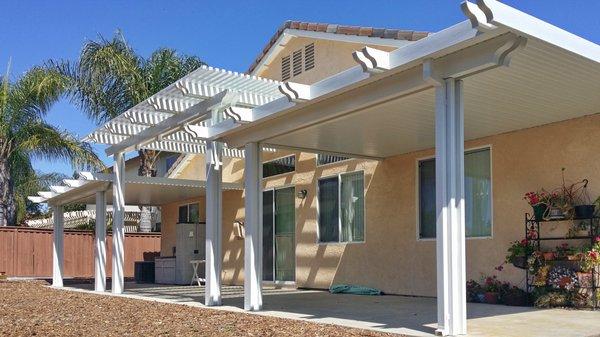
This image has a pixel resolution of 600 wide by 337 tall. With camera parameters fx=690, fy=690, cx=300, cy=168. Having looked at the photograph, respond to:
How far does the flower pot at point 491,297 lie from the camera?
1123 centimetres

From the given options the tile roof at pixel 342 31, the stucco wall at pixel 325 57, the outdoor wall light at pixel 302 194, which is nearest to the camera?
the tile roof at pixel 342 31

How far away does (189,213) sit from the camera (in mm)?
21203

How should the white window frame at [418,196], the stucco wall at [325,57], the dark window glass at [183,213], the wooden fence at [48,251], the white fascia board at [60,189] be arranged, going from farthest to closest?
the wooden fence at [48,251] < the dark window glass at [183,213] < the white fascia board at [60,189] < the stucco wall at [325,57] < the white window frame at [418,196]

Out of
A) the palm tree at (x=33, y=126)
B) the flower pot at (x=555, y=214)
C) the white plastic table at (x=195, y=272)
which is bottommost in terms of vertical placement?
the white plastic table at (x=195, y=272)

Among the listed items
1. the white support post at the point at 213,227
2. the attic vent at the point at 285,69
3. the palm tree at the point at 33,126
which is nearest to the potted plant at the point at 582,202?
the white support post at the point at 213,227

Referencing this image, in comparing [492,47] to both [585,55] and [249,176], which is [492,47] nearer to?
[585,55]

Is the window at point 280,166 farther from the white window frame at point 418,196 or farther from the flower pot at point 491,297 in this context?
the flower pot at point 491,297

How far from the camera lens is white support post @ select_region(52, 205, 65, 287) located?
63.0 feet

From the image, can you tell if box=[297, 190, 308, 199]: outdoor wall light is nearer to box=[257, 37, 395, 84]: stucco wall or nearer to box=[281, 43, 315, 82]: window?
box=[257, 37, 395, 84]: stucco wall

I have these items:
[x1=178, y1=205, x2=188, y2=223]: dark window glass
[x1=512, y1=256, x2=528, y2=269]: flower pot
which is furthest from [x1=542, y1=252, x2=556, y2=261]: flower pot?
[x1=178, y1=205, x2=188, y2=223]: dark window glass

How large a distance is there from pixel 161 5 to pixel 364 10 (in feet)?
16.8

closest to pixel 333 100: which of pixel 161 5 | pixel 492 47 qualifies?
pixel 492 47

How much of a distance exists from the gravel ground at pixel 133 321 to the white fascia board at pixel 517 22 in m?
3.53

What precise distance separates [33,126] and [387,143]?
1354 centimetres
